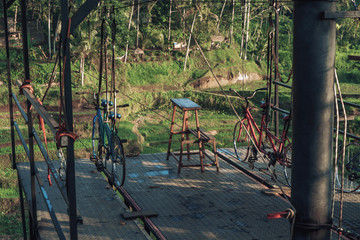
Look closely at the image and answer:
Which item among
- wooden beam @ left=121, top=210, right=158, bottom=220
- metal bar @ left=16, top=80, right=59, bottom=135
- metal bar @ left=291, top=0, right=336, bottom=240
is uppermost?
metal bar @ left=291, top=0, right=336, bottom=240

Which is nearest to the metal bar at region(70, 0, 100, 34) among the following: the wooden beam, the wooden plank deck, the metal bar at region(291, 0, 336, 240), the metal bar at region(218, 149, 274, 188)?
the metal bar at region(291, 0, 336, 240)

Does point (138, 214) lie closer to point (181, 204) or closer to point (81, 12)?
point (181, 204)

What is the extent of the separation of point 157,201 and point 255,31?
31687 millimetres

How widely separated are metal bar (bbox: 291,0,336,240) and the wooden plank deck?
3.92 meters

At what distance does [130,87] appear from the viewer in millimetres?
31125

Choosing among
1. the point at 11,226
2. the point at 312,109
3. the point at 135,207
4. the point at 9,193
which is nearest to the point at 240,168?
the point at 135,207

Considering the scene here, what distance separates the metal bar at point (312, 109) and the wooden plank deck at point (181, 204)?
392 centimetres

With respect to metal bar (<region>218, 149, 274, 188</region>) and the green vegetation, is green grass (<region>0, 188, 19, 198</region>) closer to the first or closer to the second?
the green vegetation

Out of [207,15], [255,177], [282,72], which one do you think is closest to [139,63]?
[207,15]

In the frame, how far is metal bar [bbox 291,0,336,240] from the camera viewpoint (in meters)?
2.10

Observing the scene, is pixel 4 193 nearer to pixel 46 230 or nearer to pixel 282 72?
pixel 46 230

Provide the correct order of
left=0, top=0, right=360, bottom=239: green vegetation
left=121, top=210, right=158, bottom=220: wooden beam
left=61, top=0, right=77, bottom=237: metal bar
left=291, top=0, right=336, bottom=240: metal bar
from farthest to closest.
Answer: left=0, top=0, right=360, bottom=239: green vegetation → left=121, top=210, right=158, bottom=220: wooden beam → left=61, top=0, right=77, bottom=237: metal bar → left=291, top=0, right=336, bottom=240: metal bar

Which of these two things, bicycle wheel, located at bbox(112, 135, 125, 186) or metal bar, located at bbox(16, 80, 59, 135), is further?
bicycle wheel, located at bbox(112, 135, 125, 186)

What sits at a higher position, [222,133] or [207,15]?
[207,15]
